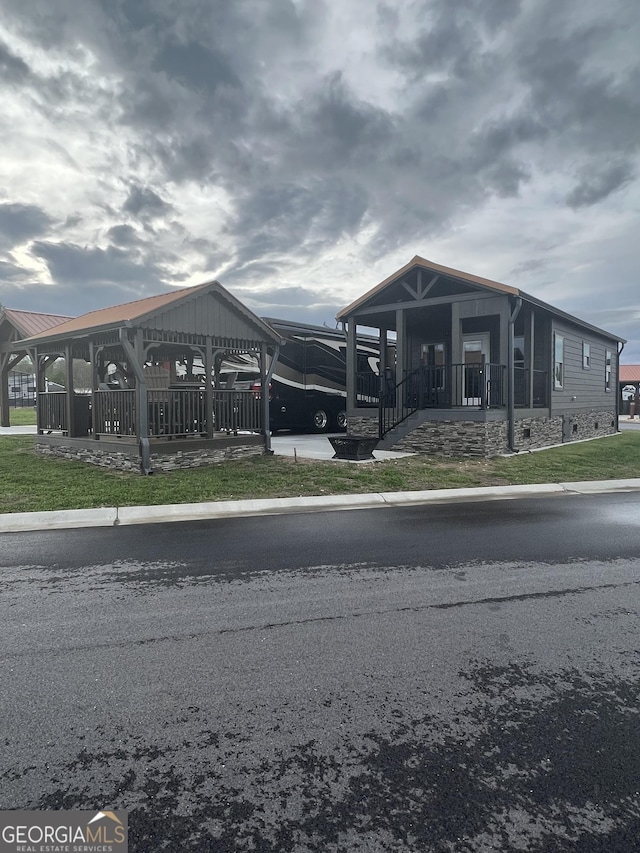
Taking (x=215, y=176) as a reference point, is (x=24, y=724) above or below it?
below

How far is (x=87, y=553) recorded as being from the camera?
208 inches

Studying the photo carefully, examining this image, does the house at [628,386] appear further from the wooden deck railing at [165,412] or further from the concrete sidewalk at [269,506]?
the wooden deck railing at [165,412]

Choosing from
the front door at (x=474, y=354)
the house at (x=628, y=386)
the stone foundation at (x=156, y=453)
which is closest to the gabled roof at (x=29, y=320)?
the stone foundation at (x=156, y=453)

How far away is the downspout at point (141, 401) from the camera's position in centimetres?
1009

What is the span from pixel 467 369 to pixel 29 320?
15096mm

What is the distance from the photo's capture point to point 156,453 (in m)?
10.6

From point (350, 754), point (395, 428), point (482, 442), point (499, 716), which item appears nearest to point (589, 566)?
point (499, 716)

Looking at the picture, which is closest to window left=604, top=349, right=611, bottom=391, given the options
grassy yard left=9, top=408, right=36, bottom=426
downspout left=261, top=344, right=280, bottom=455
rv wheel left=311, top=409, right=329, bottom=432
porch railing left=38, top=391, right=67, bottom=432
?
rv wheel left=311, top=409, right=329, bottom=432

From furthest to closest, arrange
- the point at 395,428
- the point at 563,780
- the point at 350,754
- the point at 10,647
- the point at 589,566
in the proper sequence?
the point at 395,428 → the point at 589,566 → the point at 10,647 → the point at 350,754 → the point at 563,780

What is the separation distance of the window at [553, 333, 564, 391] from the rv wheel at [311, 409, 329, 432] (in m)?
7.95

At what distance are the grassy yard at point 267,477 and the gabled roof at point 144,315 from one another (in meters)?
3.06

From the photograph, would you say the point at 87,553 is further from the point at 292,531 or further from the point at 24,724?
the point at 24,724

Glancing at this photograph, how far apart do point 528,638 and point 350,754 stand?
1.70m

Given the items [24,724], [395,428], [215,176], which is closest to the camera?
[24,724]
